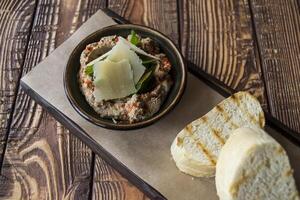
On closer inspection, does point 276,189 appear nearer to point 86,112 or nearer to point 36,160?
point 86,112

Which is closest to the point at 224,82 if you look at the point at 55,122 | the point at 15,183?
the point at 55,122

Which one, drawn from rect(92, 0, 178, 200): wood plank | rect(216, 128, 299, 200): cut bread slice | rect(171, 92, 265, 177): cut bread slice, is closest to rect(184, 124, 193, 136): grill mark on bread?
rect(171, 92, 265, 177): cut bread slice

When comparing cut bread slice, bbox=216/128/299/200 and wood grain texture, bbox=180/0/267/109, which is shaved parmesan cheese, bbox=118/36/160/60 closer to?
wood grain texture, bbox=180/0/267/109

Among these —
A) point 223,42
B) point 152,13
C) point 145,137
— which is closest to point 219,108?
point 145,137

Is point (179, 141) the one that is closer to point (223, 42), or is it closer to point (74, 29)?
point (223, 42)

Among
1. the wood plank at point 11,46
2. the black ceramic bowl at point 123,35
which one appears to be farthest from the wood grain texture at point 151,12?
the wood plank at point 11,46

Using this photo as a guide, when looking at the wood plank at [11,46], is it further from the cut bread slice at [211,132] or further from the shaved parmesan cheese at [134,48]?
the cut bread slice at [211,132]
